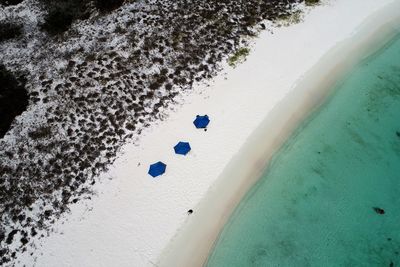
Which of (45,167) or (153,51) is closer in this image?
(45,167)

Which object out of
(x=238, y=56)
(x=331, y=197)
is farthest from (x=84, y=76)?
(x=331, y=197)

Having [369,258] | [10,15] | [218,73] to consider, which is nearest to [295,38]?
[218,73]

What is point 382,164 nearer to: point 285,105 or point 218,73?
point 285,105

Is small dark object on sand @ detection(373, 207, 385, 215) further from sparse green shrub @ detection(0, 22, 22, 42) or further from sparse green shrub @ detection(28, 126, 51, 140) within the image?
sparse green shrub @ detection(0, 22, 22, 42)

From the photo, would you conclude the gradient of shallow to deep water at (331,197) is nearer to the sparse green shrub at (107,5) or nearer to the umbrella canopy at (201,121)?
the umbrella canopy at (201,121)

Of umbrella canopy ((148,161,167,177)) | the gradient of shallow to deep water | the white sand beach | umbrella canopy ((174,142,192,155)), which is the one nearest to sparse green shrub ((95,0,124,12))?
the white sand beach

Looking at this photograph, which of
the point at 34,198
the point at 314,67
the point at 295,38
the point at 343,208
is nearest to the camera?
the point at 343,208
